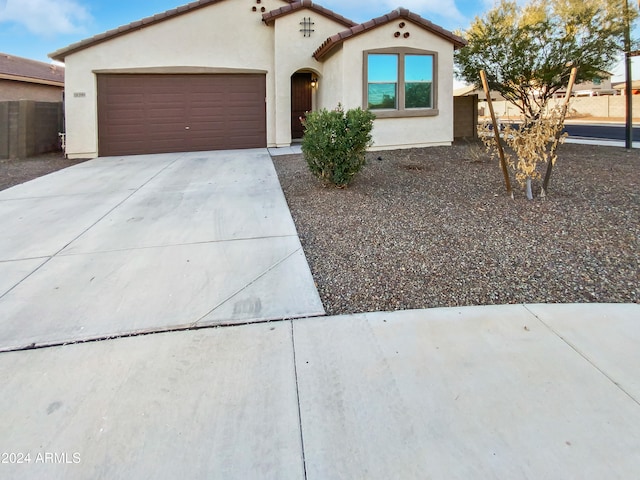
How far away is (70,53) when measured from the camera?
14180mm

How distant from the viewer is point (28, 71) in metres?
20.8

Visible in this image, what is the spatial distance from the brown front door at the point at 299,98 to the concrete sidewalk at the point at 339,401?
615 inches

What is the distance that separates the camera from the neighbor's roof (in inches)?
551

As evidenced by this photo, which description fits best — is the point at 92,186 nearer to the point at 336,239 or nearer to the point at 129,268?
the point at 129,268

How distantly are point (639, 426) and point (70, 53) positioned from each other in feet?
54.9

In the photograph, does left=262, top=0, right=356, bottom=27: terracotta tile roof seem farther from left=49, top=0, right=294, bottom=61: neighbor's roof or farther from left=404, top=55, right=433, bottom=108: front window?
left=404, top=55, right=433, bottom=108: front window

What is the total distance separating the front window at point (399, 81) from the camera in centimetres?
1291

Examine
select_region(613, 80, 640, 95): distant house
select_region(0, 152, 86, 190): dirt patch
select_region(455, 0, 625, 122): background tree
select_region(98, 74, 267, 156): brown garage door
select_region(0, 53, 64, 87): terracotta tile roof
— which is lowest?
select_region(0, 152, 86, 190): dirt patch

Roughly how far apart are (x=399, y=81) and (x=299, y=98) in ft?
19.7

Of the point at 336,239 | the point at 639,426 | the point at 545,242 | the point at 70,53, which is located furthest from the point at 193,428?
the point at 70,53

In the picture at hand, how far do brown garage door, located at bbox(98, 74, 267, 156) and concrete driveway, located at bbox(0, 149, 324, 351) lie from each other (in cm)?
645

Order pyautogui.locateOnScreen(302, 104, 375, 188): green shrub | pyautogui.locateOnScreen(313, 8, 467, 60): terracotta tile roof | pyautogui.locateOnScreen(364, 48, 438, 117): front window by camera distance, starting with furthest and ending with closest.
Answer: pyautogui.locateOnScreen(364, 48, 438, 117): front window < pyautogui.locateOnScreen(313, 8, 467, 60): terracotta tile roof < pyautogui.locateOnScreen(302, 104, 375, 188): green shrub

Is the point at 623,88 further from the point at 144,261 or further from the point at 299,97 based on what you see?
the point at 144,261

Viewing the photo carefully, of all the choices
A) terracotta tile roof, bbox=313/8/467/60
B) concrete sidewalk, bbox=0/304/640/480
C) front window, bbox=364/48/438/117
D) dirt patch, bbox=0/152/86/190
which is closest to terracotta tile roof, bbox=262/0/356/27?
terracotta tile roof, bbox=313/8/467/60
